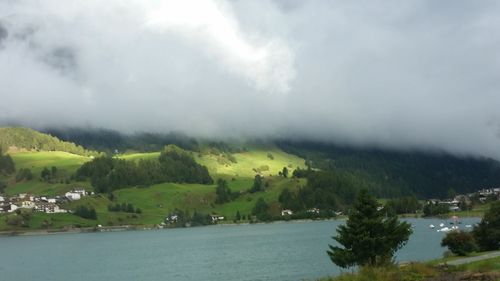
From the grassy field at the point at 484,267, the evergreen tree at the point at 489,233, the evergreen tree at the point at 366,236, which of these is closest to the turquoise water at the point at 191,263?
the evergreen tree at the point at 489,233

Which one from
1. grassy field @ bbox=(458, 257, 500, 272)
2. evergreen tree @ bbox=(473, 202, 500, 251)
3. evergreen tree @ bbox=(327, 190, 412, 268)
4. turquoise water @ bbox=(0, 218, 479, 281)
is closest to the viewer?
grassy field @ bbox=(458, 257, 500, 272)

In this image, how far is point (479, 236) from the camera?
8338 centimetres

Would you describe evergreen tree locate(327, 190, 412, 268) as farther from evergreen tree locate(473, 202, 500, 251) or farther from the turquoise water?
the turquoise water

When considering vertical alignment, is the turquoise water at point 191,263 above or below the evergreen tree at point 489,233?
below

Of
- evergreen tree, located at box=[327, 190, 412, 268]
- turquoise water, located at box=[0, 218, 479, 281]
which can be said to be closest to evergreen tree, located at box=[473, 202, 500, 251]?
turquoise water, located at box=[0, 218, 479, 281]

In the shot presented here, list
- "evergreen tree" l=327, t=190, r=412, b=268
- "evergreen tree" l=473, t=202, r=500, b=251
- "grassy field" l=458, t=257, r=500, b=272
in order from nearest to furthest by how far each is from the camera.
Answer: "grassy field" l=458, t=257, r=500, b=272, "evergreen tree" l=327, t=190, r=412, b=268, "evergreen tree" l=473, t=202, r=500, b=251

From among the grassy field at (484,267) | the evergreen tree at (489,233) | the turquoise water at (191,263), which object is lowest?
the turquoise water at (191,263)

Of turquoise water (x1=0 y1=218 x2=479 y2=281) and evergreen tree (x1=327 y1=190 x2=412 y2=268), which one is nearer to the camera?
evergreen tree (x1=327 y1=190 x2=412 y2=268)

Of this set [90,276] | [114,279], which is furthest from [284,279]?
[90,276]

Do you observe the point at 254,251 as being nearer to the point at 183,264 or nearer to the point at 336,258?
the point at 183,264

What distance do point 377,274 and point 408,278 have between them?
262 centimetres

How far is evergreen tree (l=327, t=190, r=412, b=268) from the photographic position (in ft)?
198

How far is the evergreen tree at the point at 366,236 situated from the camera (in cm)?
6050

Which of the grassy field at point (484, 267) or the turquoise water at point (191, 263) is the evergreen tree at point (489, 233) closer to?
the turquoise water at point (191, 263)
